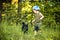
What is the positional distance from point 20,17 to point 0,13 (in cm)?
18

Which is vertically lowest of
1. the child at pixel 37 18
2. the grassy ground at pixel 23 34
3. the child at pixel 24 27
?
the grassy ground at pixel 23 34

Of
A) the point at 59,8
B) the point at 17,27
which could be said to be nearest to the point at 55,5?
the point at 59,8

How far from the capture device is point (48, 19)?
2260 millimetres

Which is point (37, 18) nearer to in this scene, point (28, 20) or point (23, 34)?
point (28, 20)

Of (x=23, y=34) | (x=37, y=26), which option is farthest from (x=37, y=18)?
(x=23, y=34)

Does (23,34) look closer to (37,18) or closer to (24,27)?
(24,27)

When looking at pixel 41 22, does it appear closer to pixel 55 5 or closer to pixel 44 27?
pixel 44 27

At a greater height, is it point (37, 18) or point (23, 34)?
point (37, 18)

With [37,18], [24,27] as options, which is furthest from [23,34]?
[37,18]

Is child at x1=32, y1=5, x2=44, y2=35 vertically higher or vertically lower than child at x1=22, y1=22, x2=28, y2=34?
higher

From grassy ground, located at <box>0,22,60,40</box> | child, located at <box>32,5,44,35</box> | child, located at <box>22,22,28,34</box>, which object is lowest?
grassy ground, located at <box>0,22,60,40</box>

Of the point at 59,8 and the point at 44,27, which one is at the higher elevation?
the point at 59,8

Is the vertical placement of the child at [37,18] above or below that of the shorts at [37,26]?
above

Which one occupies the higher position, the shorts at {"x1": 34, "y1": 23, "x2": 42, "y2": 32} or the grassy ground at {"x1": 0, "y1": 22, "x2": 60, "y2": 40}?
the shorts at {"x1": 34, "y1": 23, "x2": 42, "y2": 32}
